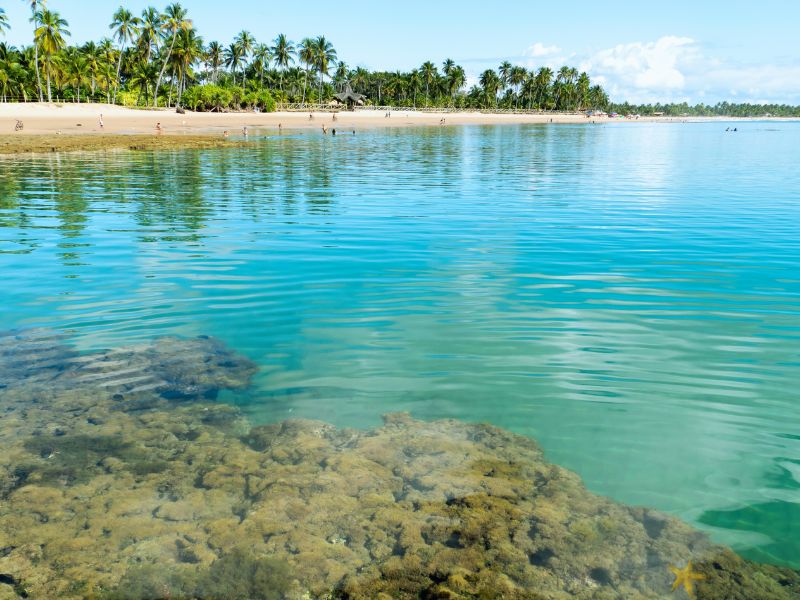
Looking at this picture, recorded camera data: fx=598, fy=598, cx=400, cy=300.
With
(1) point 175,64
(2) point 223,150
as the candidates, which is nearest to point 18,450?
(2) point 223,150

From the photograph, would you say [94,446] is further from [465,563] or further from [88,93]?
[88,93]

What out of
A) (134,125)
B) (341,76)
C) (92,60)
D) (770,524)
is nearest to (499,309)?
(770,524)

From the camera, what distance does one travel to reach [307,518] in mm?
5312

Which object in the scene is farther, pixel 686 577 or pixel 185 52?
pixel 185 52

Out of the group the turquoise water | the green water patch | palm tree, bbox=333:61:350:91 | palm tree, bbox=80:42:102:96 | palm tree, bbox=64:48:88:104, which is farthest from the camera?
palm tree, bbox=333:61:350:91

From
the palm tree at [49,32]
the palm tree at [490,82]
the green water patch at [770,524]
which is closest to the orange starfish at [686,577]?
the green water patch at [770,524]

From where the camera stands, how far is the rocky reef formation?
4.57 metres

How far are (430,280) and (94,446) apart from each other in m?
7.90

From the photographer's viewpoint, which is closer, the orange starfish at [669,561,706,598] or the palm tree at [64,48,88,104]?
the orange starfish at [669,561,706,598]

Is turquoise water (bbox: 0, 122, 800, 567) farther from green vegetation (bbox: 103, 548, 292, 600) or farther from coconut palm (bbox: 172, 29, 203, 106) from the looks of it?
coconut palm (bbox: 172, 29, 203, 106)

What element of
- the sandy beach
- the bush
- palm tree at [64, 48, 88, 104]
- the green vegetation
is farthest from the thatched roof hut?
the green vegetation

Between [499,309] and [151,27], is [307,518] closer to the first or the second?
[499,309]

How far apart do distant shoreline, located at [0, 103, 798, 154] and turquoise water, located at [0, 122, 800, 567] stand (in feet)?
84.9

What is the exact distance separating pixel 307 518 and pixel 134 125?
83.8 meters
